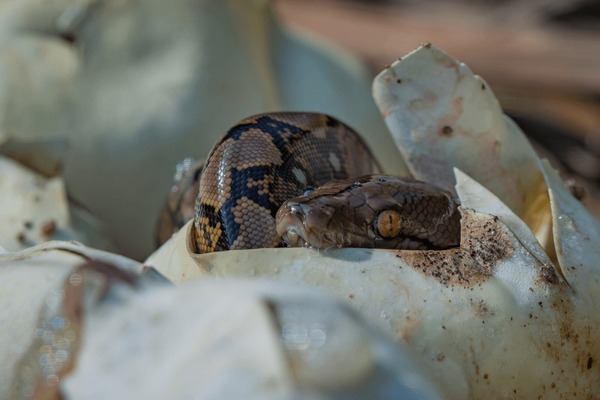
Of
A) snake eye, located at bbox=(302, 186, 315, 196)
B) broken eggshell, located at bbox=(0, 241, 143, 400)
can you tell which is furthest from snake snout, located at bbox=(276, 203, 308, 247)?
broken eggshell, located at bbox=(0, 241, 143, 400)

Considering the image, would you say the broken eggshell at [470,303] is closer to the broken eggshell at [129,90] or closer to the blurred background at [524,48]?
the broken eggshell at [129,90]

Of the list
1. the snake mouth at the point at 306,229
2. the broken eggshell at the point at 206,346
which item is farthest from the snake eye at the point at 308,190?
the broken eggshell at the point at 206,346

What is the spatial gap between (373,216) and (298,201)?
0.43 feet

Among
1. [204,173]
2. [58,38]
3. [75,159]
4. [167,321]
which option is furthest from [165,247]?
[58,38]

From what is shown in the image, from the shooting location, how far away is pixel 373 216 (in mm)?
1346

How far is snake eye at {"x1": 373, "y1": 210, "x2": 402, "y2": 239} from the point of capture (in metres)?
1.35

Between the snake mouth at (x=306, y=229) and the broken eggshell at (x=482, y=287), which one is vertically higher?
the snake mouth at (x=306, y=229)

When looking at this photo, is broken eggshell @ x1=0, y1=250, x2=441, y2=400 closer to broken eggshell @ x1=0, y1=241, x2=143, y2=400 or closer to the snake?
broken eggshell @ x1=0, y1=241, x2=143, y2=400

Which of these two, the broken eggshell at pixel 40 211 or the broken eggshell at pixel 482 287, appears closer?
the broken eggshell at pixel 482 287

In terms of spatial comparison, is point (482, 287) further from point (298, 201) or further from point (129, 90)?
point (129, 90)

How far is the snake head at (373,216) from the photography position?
1.23 metres

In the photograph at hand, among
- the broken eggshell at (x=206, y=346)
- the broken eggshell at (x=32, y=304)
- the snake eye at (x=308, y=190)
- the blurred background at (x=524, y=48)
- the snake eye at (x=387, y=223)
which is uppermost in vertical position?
the broken eggshell at (x=206, y=346)

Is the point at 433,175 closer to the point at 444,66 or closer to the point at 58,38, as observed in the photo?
the point at 444,66

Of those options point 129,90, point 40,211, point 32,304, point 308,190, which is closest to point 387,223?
point 308,190
